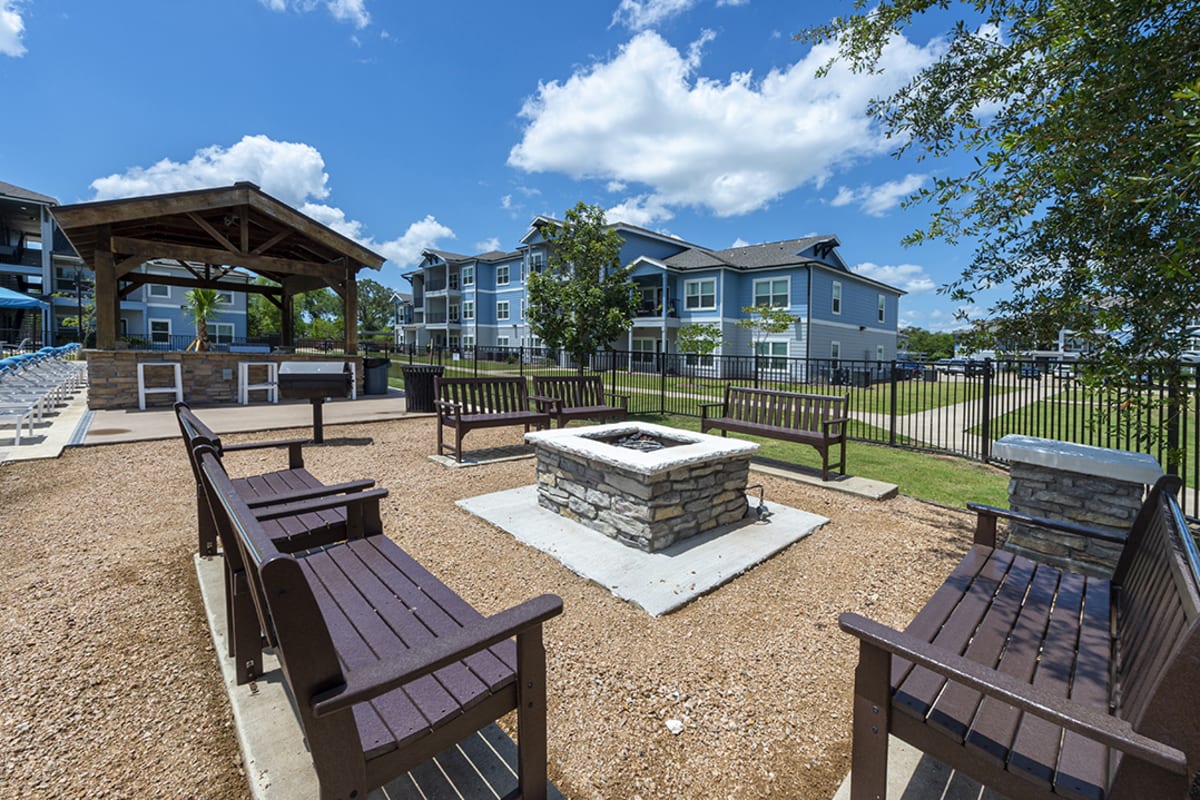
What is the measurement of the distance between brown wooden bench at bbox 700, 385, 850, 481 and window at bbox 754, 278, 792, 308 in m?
21.7

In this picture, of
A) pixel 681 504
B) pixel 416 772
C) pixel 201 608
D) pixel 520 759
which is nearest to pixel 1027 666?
pixel 520 759

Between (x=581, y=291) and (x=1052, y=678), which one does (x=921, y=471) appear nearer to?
(x=1052, y=678)

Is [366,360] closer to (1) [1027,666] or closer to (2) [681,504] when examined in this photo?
(2) [681,504]

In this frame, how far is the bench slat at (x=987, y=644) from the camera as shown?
1.69 m

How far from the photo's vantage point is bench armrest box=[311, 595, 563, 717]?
1.37 meters

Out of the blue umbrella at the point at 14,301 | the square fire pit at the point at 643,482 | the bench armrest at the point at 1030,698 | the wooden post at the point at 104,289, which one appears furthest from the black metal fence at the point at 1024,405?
the blue umbrella at the point at 14,301

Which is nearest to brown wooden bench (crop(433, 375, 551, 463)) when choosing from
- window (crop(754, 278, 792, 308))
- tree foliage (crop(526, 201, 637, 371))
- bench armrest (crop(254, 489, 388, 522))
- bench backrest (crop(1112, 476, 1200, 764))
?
tree foliage (crop(526, 201, 637, 371))

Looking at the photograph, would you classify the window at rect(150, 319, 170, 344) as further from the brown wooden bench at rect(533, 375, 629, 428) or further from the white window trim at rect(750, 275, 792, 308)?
the brown wooden bench at rect(533, 375, 629, 428)

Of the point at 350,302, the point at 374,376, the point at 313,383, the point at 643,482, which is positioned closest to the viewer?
the point at 643,482

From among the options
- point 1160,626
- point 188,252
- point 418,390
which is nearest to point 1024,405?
point 1160,626

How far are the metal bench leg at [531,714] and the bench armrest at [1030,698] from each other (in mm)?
A: 1048

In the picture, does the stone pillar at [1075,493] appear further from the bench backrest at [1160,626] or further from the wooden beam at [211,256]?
the wooden beam at [211,256]

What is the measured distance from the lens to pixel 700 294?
29734 mm

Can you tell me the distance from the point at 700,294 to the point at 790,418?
2343 centimetres
